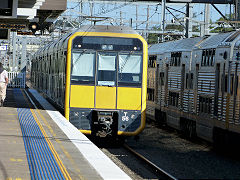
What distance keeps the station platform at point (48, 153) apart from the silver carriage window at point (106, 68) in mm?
1556

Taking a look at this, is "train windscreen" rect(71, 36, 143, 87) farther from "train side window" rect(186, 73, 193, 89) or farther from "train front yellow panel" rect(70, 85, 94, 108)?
"train side window" rect(186, 73, 193, 89)

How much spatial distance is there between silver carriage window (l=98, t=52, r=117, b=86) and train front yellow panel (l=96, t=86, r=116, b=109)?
139 mm

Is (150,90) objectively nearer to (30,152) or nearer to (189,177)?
(189,177)

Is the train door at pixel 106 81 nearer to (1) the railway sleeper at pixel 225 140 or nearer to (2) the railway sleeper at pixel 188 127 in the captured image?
(1) the railway sleeper at pixel 225 140

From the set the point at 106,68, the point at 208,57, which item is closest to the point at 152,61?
the point at 208,57

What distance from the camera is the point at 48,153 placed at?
33.6 ft

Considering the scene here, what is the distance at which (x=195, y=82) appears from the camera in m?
16.6

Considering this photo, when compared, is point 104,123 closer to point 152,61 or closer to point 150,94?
point 150,94

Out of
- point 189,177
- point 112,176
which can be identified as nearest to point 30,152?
point 112,176

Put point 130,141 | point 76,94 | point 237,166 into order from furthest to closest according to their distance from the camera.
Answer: point 130,141
point 76,94
point 237,166

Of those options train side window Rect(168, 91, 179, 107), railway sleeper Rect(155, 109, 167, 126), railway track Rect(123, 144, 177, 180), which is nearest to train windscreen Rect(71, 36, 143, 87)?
railway track Rect(123, 144, 177, 180)

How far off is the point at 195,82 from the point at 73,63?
3842 millimetres

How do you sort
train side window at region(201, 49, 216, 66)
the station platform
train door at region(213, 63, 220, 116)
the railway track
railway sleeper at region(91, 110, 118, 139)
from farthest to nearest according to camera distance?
train side window at region(201, 49, 216, 66), railway sleeper at region(91, 110, 118, 139), train door at region(213, 63, 220, 116), the railway track, the station platform

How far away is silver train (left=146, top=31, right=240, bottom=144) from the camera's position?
1373 cm
